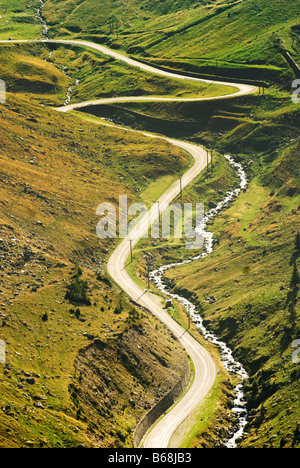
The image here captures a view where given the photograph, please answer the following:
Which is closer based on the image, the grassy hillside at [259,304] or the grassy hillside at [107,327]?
the grassy hillside at [107,327]

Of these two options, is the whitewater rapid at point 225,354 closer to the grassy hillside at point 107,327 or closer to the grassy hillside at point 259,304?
the grassy hillside at point 259,304

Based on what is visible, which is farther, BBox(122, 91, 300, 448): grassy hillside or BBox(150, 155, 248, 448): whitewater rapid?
BBox(150, 155, 248, 448): whitewater rapid

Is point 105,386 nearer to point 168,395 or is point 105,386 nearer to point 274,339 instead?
point 168,395

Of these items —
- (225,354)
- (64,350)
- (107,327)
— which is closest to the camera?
(64,350)

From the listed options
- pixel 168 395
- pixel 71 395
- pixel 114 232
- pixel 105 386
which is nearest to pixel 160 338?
pixel 168 395

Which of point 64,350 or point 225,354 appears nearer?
point 64,350

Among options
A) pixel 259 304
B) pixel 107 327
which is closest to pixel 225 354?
pixel 259 304

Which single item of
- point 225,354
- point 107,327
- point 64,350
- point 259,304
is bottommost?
point 64,350

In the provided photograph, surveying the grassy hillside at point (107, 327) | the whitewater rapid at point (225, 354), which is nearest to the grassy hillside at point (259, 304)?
the grassy hillside at point (107, 327)

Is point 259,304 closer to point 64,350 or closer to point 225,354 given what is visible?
point 225,354

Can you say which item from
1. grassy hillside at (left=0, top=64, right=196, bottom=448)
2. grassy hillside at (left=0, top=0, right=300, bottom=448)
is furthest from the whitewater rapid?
grassy hillside at (left=0, top=64, right=196, bottom=448)

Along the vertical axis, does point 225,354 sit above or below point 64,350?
above

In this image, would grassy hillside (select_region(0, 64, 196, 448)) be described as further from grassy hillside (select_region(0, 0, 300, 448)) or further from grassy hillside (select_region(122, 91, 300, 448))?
grassy hillside (select_region(122, 91, 300, 448))

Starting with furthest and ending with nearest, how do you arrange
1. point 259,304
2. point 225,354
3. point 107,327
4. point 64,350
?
point 259,304 < point 225,354 < point 107,327 < point 64,350
